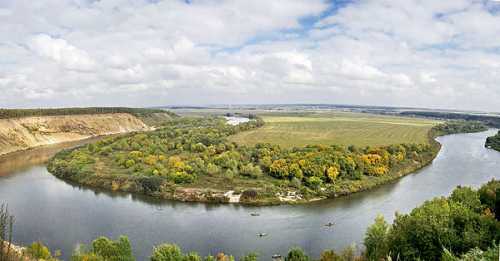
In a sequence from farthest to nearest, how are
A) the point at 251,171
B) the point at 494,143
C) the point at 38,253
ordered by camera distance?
1. the point at 494,143
2. the point at 251,171
3. the point at 38,253

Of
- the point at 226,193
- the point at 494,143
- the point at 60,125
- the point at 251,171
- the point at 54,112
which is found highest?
the point at 54,112

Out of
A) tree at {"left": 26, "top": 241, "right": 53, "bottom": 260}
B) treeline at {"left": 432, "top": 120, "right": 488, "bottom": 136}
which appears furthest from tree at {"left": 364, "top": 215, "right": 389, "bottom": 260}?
treeline at {"left": 432, "top": 120, "right": 488, "bottom": 136}

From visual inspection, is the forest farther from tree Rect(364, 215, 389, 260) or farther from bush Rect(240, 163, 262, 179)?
bush Rect(240, 163, 262, 179)

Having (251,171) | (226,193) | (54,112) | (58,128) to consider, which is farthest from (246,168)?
(54,112)

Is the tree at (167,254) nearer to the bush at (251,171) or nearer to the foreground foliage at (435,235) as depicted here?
the foreground foliage at (435,235)

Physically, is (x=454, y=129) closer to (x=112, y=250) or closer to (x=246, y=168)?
(x=246, y=168)

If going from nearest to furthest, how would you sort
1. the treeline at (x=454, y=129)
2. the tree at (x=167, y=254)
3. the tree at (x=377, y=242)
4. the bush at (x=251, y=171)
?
the tree at (x=167, y=254) → the tree at (x=377, y=242) → the bush at (x=251, y=171) → the treeline at (x=454, y=129)

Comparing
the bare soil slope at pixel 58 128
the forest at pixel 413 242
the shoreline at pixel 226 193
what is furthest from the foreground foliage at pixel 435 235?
the bare soil slope at pixel 58 128

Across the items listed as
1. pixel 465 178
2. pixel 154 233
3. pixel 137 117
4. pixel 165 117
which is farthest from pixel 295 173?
pixel 165 117
